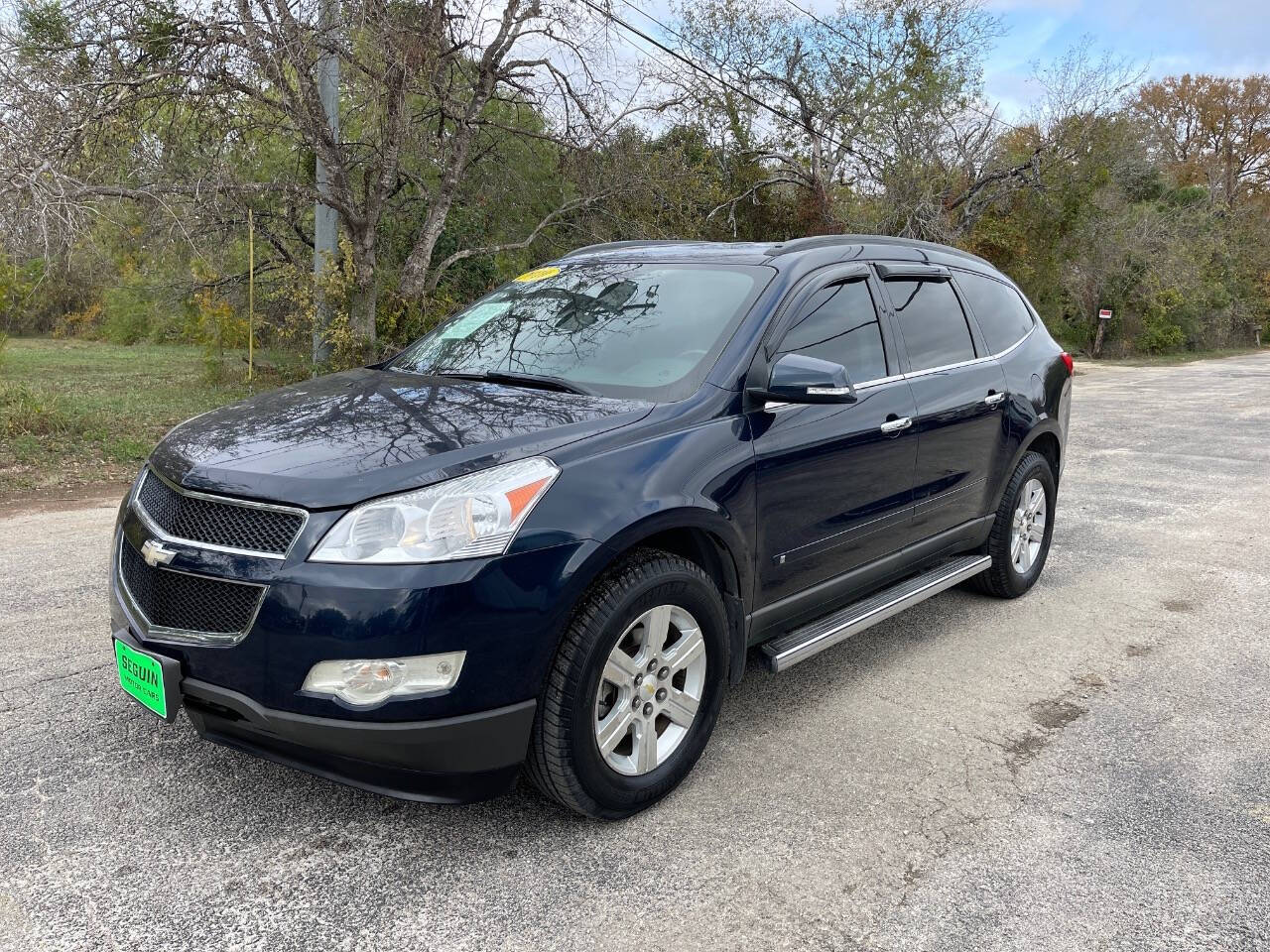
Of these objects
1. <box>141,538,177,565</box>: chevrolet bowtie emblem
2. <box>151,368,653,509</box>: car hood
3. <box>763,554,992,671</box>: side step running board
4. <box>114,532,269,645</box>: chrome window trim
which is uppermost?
<box>151,368,653,509</box>: car hood

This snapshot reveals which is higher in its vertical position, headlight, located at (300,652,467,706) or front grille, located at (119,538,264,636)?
front grille, located at (119,538,264,636)

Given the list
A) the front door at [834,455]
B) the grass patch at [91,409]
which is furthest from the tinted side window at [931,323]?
the grass patch at [91,409]

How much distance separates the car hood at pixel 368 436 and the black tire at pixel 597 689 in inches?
18.0

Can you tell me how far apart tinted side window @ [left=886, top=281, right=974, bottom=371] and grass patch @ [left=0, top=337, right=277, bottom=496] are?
22.5 feet

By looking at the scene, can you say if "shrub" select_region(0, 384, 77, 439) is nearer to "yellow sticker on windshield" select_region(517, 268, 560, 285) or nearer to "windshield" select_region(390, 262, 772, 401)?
"windshield" select_region(390, 262, 772, 401)

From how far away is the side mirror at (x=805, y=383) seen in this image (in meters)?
3.32

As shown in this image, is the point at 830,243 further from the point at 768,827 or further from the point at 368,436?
the point at 768,827

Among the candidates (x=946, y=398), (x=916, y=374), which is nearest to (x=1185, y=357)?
(x=946, y=398)

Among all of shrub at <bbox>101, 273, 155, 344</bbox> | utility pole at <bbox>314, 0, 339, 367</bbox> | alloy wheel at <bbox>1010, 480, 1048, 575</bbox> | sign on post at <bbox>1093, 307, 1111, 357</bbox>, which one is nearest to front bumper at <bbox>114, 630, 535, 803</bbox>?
alloy wheel at <bbox>1010, 480, 1048, 575</bbox>

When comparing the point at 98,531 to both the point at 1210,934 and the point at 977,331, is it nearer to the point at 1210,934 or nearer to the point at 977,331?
the point at 977,331

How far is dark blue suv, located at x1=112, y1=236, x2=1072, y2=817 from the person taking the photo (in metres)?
2.56

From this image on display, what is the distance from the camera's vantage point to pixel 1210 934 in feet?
8.35

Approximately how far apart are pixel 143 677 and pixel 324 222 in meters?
11.2

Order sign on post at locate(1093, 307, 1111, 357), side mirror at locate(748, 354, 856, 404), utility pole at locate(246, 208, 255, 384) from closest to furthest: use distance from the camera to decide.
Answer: side mirror at locate(748, 354, 856, 404) < utility pole at locate(246, 208, 255, 384) < sign on post at locate(1093, 307, 1111, 357)
